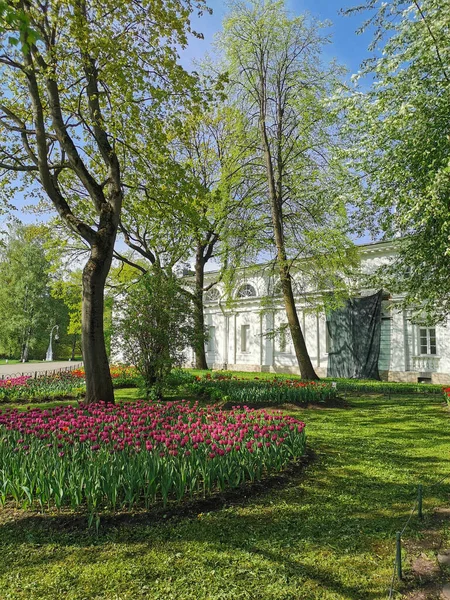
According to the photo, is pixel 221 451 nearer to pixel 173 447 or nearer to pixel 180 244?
pixel 173 447

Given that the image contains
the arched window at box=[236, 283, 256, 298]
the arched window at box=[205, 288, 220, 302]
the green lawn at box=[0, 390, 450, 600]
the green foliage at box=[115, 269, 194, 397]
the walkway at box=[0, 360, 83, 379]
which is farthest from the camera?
the arched window at box=[205, 288, 220, 302]

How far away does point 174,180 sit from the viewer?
35.2ft

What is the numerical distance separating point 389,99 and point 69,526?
9.49 metres

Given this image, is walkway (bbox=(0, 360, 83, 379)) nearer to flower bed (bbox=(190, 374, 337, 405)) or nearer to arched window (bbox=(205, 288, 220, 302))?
arched window (bbox=(205, 288, 220, 302))

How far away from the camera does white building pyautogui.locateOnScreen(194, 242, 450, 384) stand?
19763 millimetres

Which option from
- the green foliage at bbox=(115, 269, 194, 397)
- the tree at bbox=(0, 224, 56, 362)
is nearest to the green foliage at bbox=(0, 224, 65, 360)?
the tree at bbox=(0, 224, 56, 362)

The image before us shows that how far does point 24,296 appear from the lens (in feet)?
154

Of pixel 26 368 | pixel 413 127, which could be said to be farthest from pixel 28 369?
pixel 413 127

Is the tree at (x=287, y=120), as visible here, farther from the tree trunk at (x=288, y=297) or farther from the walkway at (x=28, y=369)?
the walkway at (x=28, y=369)

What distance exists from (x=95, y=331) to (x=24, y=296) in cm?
4207

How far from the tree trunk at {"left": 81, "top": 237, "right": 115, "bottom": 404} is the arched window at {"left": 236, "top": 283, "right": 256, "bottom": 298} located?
18895mm

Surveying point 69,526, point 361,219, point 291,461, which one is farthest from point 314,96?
Answer: point 69,526

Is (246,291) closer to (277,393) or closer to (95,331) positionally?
(277,393)

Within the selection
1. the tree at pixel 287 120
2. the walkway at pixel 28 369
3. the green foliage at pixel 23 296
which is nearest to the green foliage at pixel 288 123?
the tree at pixel 287 120
